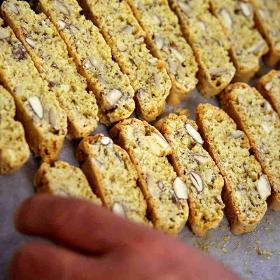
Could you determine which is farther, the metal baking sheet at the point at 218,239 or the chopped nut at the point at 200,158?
the chopped nut at the point at 200,158

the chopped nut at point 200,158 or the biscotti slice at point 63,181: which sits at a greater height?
the biscotti slice at point 63,181

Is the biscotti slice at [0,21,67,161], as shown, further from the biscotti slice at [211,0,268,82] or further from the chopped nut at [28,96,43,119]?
the biscotti slice at [211,0,268,82]

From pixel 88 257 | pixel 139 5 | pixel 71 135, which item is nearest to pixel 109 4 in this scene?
pixel 139 5

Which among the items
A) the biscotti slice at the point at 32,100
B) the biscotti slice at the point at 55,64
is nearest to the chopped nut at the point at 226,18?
the biscotti slice at the point at 55,64

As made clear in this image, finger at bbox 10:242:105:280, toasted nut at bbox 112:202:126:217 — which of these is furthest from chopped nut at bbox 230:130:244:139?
finger at bbox 10:242:105:280

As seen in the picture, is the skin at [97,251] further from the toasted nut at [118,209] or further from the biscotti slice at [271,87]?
the biscotti slice at [271,87]

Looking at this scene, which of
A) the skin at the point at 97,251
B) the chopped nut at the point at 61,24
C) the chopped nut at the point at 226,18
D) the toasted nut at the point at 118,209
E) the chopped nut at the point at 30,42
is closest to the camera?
the skin at the point at 97,251
